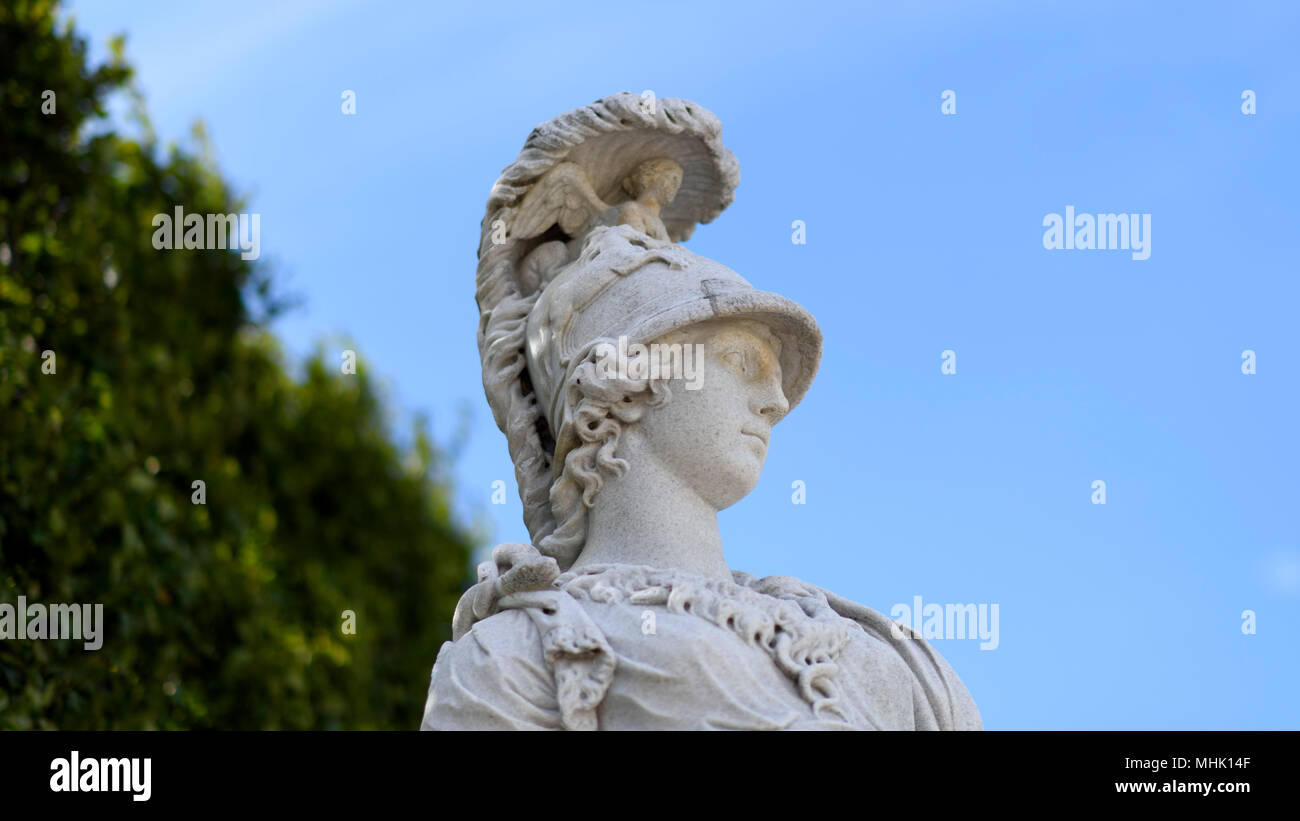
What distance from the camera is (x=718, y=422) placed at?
544cm

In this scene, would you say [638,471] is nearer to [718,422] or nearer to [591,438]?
[591,438]

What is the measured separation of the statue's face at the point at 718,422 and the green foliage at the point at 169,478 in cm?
516

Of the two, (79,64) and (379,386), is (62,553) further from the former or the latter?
(379,386)

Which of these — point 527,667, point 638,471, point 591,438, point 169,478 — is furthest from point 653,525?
point 169,478

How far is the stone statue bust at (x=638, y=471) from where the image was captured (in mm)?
4895

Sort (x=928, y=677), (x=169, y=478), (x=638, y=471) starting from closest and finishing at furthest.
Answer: (x=928, y=677) < (x=638, y=471) < (x=169, y=478)

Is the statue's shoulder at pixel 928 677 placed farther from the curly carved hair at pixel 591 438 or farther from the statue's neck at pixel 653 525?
the curly carved hair at pixel 591 438

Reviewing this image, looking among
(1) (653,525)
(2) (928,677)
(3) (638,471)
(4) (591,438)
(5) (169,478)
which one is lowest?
(2) (928,677)

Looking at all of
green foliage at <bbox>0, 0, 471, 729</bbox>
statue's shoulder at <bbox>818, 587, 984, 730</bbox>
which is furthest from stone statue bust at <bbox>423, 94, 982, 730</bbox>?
green foliage at <bbox>0, 0, 471, 729</bbox>

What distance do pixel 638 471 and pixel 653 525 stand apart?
18 cm

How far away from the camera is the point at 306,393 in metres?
14.9

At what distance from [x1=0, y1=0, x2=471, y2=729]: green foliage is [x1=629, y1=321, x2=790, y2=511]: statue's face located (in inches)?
203
